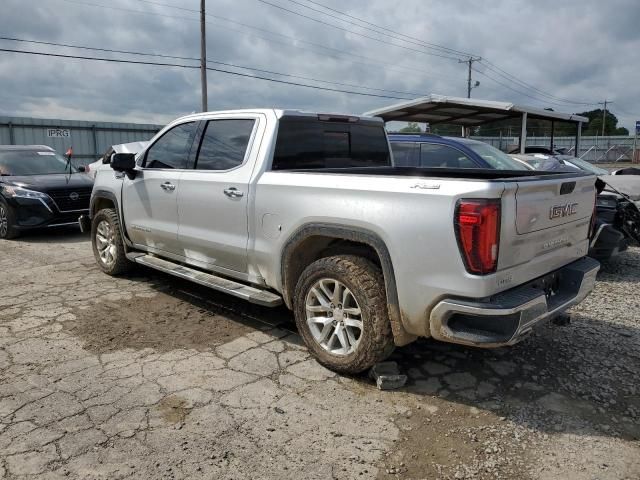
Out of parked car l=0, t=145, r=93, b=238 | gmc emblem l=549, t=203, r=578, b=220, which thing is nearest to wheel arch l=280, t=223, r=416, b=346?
gmc emblem l=549, t=203, r=578, b=220

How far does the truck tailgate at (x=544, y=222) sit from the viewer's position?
9.78ft

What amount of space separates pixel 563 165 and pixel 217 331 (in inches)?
341

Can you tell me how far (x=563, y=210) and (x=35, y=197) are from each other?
8570mm

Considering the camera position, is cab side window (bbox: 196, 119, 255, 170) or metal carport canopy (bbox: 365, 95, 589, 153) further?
metal carport canopy (bbox: 365, 95, 589, 153)

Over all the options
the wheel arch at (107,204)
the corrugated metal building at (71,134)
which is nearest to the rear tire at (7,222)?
the wheel arch at (107,204)

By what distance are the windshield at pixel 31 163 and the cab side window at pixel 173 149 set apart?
18.5 feet

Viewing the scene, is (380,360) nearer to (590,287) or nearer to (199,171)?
(590,287)

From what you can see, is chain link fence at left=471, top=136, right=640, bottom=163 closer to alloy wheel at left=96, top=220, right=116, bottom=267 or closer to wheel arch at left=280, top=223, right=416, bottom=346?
alloy wheel at left=96, top=220, right=116, bottom=267

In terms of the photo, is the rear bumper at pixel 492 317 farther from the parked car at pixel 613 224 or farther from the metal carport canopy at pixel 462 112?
the metal carport canopy at pixel 462 112

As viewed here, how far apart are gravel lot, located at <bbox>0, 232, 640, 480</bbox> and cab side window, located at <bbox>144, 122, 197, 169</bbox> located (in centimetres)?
148

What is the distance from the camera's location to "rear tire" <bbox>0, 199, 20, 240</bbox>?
8.94m

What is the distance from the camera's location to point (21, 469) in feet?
8.79

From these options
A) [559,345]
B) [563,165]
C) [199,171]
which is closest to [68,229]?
[199,171]

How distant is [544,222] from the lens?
3.26 meters
